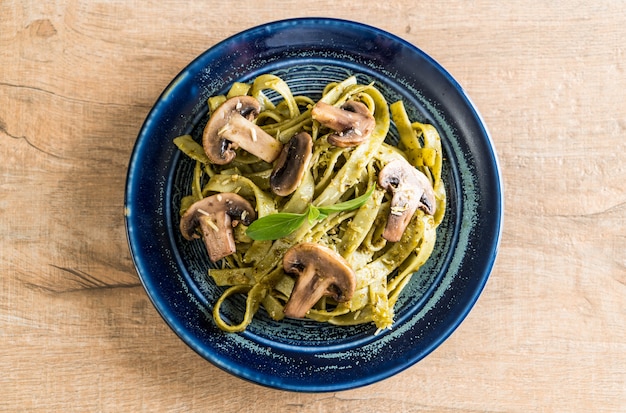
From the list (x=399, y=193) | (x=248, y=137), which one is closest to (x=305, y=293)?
(x=399, y=193)

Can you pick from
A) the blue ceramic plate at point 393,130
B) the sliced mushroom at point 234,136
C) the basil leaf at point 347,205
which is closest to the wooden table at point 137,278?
the blue ceramic plate at point 393,130

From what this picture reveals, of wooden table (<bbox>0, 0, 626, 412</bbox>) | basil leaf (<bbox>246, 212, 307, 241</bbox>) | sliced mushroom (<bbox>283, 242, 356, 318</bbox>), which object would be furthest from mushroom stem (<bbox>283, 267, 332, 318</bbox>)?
wooden table (<bbox>0, 0, 626, 412</bbox>)

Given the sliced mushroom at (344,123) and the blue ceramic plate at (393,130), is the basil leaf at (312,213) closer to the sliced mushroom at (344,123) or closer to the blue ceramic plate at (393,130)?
the sliced mushroom at (344,123)

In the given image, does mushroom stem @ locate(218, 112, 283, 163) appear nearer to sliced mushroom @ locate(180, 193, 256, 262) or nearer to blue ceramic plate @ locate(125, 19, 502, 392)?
sliced mushroom @ locate(180, 193, 256, 262)

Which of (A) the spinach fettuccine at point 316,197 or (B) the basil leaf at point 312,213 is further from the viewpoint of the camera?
(A) the spinach fettuccine at point 316,197

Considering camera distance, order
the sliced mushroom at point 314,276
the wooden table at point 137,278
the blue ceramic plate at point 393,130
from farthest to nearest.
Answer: the wooden table at point 137,278
the blue ceramic plate at point 393,130
the sliced mushroom at point 314,276

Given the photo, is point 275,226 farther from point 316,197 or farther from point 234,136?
point 234,136
